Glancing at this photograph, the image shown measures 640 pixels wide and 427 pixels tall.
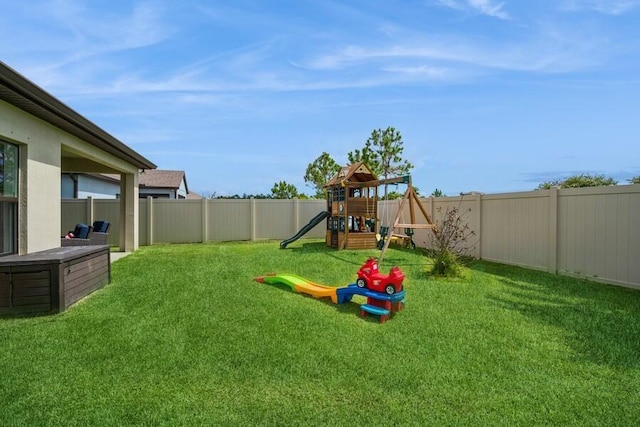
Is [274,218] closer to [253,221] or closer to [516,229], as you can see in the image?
[253,221]

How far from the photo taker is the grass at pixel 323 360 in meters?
2.83

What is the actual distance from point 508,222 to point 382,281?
556cm

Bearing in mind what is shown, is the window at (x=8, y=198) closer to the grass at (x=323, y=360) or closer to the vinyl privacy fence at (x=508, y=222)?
the grass at (x=323, y=360)

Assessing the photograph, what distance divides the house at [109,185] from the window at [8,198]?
35.3 ft

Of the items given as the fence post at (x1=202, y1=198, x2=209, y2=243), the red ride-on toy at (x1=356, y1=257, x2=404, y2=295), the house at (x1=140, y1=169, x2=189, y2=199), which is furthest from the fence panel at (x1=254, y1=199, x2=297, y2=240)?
the house at (x1=140, y1=169, x2=189, y2=199)

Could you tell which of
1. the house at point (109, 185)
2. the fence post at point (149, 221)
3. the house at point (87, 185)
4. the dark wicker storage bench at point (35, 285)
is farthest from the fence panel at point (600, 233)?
the house at point (87, 185)

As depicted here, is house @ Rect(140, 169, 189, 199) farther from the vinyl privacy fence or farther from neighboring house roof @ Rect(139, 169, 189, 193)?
the vinyl privacy fence

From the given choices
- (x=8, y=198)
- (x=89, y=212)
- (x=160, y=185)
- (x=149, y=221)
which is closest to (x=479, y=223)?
(x=8, y=198)

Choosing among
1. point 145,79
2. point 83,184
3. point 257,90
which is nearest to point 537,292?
point 257,90

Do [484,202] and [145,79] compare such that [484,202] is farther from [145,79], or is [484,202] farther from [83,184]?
[83,184]

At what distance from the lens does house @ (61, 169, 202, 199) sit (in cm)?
1877

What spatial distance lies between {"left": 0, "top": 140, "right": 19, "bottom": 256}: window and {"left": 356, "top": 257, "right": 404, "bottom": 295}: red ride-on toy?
5.07 metres

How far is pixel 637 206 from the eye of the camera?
21.4 feet

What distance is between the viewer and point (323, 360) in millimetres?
3762
